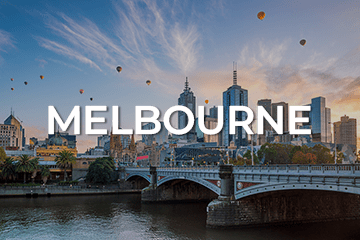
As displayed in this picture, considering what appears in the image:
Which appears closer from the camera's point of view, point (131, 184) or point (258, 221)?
point (258, 221)

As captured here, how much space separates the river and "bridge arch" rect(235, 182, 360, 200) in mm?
5026

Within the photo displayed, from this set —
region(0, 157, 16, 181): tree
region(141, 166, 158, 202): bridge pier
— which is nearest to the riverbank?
region(0, 157, 16, 181): tree

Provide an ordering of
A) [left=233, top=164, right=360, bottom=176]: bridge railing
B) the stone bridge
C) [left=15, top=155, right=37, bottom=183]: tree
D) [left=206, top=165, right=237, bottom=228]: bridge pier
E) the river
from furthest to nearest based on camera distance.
→ [left=15, top=155, right=37, bottom=183]: tree
[left=206, top=165, right=237, bottom=228]: bridge pier
the river
the stone bridge
[left=233, top=164, right=360, bottom=176]: bridge railing

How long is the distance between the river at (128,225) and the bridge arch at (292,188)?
5026 millimetres

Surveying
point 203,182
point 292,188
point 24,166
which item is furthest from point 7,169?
point 292,188

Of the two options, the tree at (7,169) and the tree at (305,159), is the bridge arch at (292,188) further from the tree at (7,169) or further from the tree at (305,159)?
the tree at (7,169)

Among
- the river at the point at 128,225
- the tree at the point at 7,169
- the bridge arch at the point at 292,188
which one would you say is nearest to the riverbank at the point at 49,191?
the river at the point at 128,225

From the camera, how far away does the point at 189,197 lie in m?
80.0

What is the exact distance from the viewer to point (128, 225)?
52625mm

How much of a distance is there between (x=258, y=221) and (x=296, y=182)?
516 inches

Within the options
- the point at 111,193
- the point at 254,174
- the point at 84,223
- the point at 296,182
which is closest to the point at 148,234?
the point at 84,223

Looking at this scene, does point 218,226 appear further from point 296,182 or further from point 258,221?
point 296,182

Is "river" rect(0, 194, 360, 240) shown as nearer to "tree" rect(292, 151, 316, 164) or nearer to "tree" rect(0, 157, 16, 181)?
"tree" rect(0, 157, 16, 181)

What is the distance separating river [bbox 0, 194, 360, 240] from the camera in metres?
43.5
